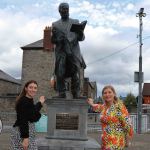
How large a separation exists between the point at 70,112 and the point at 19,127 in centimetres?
389

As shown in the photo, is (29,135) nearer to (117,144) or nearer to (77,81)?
(117,144)

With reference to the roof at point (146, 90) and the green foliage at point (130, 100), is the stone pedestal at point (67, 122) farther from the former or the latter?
the roof at point (146, 90)

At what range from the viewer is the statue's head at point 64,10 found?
10.1 m

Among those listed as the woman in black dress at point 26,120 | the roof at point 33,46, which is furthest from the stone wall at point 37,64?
the woman in black dress at point 26,120

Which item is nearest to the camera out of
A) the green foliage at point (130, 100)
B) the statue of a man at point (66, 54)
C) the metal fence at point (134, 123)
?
the statue of a man at point (66, 54)

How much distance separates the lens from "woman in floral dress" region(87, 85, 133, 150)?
5348 millimetres

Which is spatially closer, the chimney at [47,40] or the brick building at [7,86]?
the chimney at [47,40]

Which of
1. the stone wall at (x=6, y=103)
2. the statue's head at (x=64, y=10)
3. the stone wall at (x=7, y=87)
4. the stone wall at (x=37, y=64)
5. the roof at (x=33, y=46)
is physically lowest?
the stone wall at (x=6, y=103)

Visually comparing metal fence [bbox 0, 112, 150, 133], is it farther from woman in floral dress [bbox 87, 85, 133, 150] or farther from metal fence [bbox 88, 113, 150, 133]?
woman in floral dress [bbox 87, 85, 133, 150]

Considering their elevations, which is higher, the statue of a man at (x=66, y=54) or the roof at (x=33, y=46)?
the roof at (x=33, y=46)

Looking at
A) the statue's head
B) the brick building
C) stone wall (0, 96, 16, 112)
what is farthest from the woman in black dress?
the brick building

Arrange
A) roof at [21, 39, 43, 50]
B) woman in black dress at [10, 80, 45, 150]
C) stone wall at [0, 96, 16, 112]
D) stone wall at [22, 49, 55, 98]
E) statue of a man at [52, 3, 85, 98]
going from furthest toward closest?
stone wall at [22, 49, 55, 98]
roof at [21, 39, 43, 50]
stone wall at [0, 96, 16, 112]
statue of a man at [52, 3, 85, 98]
woman in black dress at [10, 80, 45, 150]

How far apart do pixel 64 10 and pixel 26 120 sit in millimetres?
5179

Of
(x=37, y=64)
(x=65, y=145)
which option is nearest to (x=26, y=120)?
(x=65, y=145)
